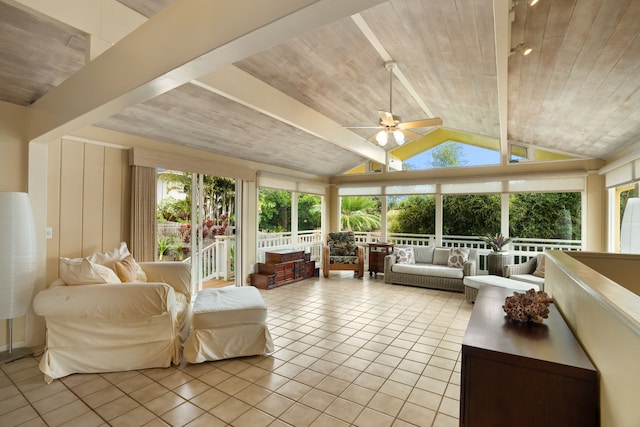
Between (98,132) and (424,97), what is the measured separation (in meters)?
4.13

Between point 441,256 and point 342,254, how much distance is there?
2.01 metres

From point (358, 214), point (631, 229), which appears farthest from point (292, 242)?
point (631, 229)

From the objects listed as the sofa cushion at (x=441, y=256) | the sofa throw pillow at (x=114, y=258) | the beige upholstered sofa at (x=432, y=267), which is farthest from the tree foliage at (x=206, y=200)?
the sofa cushion at (x=441, y=256)

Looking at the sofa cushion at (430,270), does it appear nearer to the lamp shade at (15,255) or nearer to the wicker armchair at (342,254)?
the wicker armchair at (342,254)

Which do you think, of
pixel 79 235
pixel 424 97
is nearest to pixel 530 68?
pixel 424 97

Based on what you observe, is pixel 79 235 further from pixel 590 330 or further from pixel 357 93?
pixel 590 330

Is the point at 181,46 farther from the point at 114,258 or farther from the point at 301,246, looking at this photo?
the point at 301,246

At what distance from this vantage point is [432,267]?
18.5ft

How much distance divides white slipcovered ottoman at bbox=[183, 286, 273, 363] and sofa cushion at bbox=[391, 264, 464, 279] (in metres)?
3.51

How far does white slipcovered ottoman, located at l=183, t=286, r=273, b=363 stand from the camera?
274cm

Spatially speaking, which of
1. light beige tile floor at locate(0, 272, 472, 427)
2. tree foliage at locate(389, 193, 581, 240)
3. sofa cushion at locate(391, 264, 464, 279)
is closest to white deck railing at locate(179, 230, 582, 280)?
tree foliage at locate(389, 193, 581, 240)

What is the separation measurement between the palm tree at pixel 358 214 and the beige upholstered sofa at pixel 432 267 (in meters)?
1.74

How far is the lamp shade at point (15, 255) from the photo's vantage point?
8.65 ft

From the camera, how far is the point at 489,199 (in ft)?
21.1
